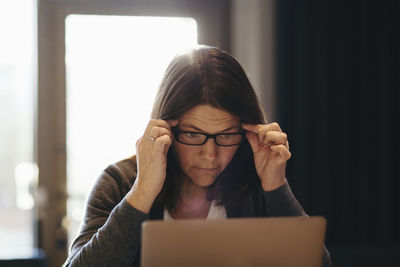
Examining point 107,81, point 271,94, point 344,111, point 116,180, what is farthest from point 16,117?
point 116,180

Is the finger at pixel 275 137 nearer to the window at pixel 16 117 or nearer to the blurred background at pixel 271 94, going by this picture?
the blurred background at pixel 271 94

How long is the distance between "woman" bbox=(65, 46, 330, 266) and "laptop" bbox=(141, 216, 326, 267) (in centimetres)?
28

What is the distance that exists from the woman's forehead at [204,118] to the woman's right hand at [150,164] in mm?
58

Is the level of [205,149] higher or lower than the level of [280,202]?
higher

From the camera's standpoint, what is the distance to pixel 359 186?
8.81 ft

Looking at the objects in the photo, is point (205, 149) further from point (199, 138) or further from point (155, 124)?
point (155, 124)

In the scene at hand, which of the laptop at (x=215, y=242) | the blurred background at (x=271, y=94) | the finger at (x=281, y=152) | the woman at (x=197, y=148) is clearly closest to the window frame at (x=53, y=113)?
the blurred background at (x=271, y=94)

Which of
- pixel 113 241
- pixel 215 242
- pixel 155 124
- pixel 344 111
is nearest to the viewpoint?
pixel 215 242

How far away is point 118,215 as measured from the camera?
37.6 inches

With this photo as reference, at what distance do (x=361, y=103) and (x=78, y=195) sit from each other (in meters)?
1.85

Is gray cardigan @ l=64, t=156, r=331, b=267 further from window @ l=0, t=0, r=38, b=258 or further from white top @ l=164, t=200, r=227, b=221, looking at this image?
window @ l=0, t=0, r=38, b=258

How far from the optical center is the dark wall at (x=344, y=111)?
8.68ft

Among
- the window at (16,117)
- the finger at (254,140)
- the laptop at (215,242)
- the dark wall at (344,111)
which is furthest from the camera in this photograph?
the window at (16,117)

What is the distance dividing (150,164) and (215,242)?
35cm
